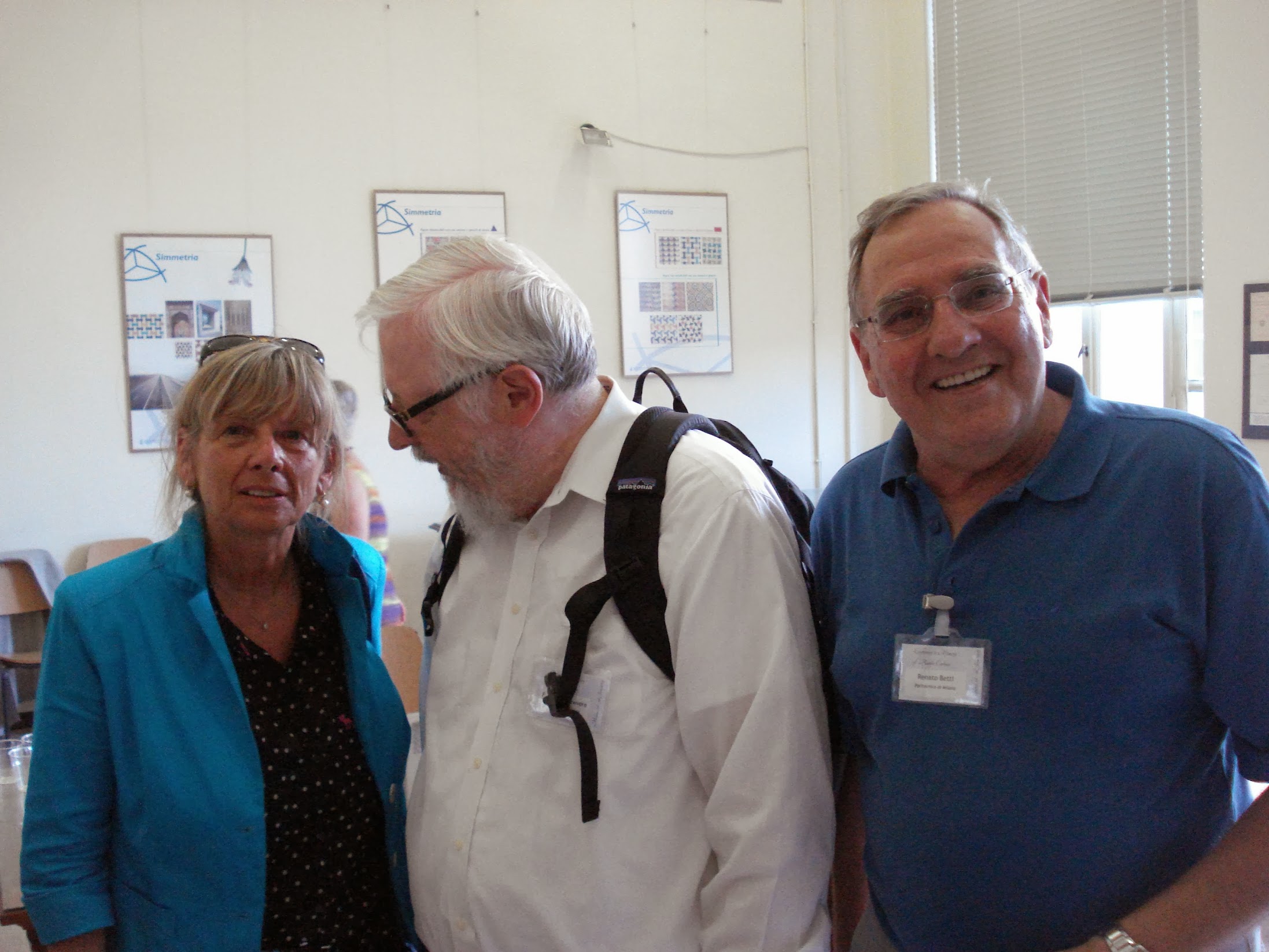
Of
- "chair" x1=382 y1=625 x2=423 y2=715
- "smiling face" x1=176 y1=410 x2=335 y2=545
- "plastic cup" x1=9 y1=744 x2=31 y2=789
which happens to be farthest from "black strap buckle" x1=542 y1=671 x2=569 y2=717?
"chair" x1=382 y1=625 x2=423 y2=715

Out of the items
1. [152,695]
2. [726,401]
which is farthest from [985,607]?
[726,401]

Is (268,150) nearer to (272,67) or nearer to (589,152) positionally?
(272,67)

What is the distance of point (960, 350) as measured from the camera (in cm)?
128

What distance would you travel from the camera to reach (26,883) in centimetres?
139

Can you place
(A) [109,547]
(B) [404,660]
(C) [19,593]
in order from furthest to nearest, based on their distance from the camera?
1. (A) [109,547]
2. (C) [19,593]
3. (B) [404,660]

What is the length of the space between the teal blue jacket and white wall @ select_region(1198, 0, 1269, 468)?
368 cm

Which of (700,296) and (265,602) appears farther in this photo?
(700,296)

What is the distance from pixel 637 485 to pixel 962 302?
0.49 meters

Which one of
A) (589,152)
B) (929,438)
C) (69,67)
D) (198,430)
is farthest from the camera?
(589,152)

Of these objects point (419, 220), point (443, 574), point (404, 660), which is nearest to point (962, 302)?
point (443, 574)

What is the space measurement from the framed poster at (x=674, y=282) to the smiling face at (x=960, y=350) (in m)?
4.29

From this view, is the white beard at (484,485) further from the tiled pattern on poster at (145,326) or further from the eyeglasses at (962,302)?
the tiled pattern on poster at (145,326)

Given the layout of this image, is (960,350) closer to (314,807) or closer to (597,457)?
(597,457)

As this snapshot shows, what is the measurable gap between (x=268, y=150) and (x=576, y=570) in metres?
4.43
